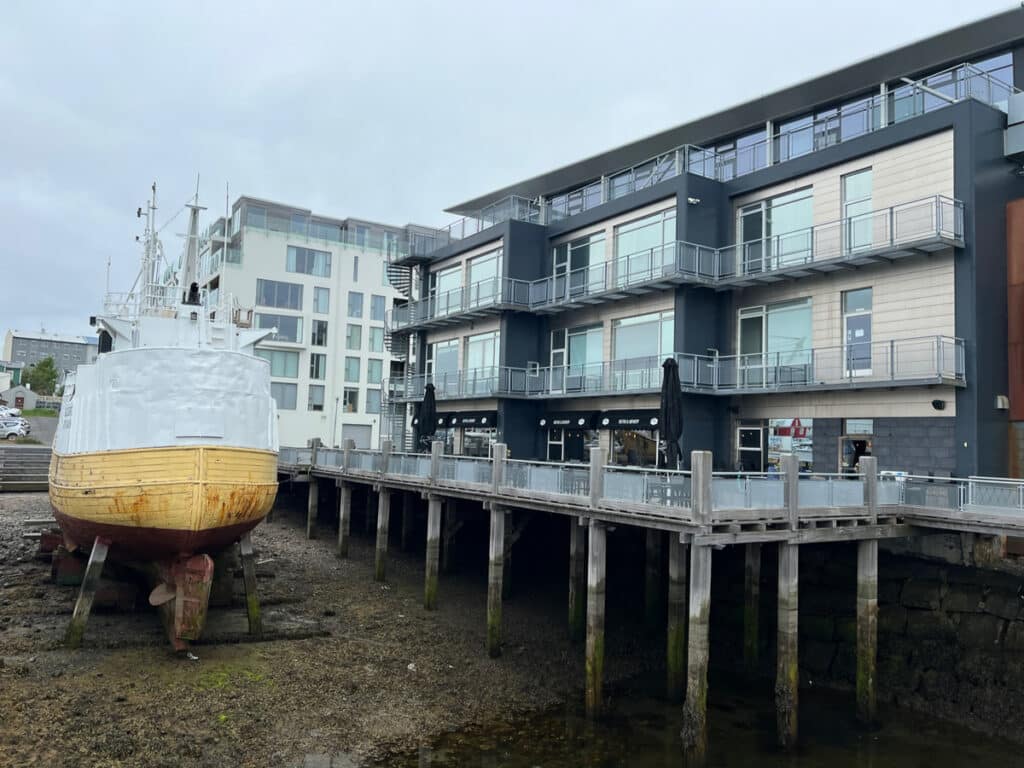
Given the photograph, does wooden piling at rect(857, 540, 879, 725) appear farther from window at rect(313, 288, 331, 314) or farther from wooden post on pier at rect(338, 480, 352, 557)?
window at rect(313, 288, 331, 314)

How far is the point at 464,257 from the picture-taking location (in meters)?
29.7

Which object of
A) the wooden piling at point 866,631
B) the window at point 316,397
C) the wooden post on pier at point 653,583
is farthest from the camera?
the window at point 316,397

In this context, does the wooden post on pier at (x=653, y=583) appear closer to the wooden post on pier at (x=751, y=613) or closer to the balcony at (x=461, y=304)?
the wooden post on pier at (x=751, y=613)

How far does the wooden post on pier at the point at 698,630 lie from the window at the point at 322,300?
39.8m

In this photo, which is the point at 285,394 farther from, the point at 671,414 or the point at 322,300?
the point at 671,414

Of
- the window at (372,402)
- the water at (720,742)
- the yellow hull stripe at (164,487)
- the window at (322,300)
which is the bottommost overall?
the water at (720,742)

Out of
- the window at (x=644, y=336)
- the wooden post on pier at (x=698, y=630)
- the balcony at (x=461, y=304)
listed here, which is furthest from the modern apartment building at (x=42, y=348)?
the wooden post on pier at (x=698, y=630)

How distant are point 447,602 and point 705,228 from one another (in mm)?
12183

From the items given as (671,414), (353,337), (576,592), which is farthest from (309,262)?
(671,414)

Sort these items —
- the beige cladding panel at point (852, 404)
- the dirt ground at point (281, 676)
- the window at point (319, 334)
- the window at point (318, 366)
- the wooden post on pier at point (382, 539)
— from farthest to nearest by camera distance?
the window at point (319, 334)
the window at point (318, 366)
the wooden post on pier at point (382, 539)
the beige cladding panel at point (852, 404)
the dirt ground at point (281, 676)

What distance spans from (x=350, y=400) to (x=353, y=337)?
4078 millimetres

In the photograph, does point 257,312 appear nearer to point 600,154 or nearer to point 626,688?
point 600,154

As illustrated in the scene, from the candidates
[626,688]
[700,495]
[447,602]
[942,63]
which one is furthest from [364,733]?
[942,63]

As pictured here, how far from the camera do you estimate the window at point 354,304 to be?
48.8m
